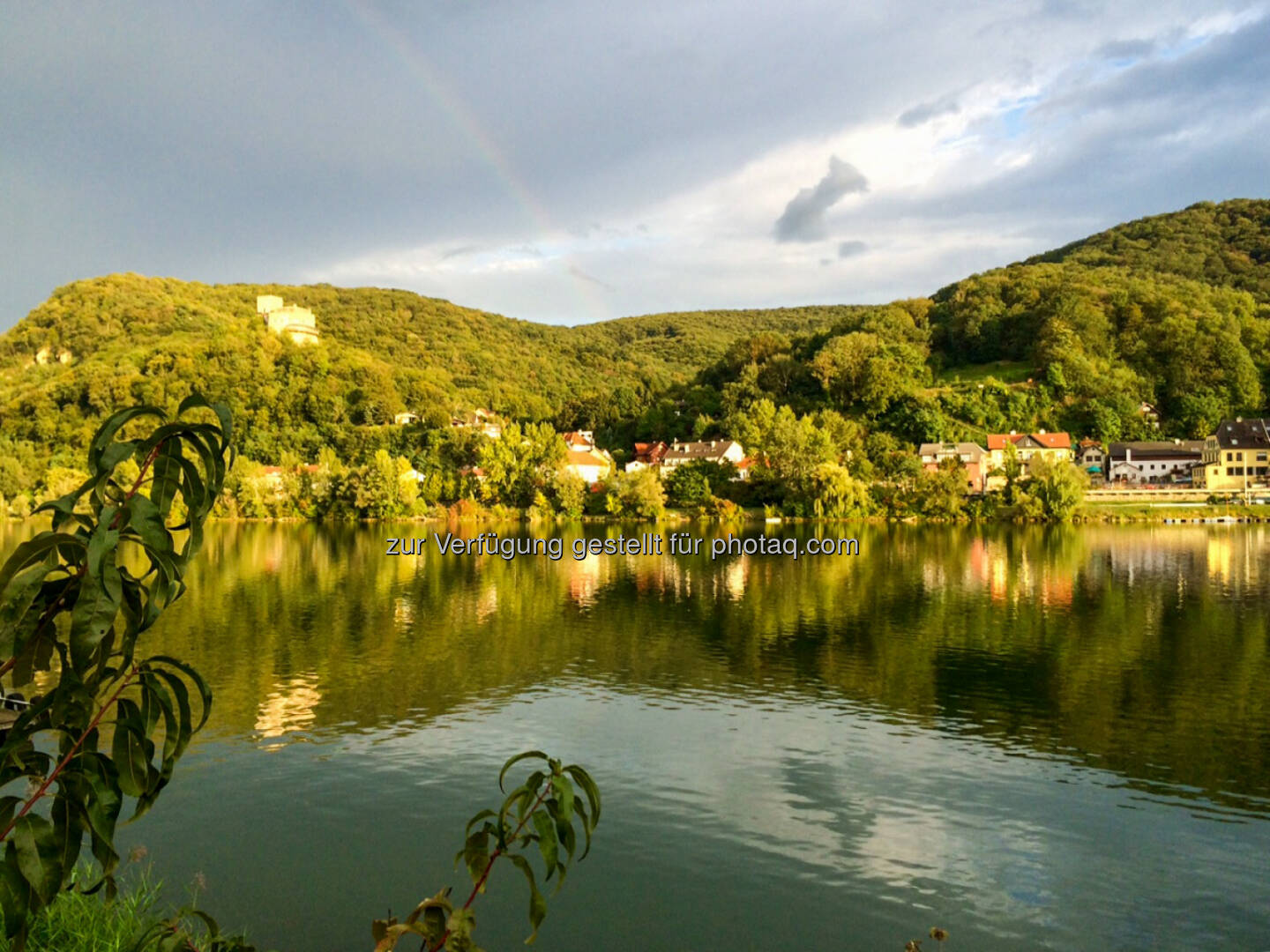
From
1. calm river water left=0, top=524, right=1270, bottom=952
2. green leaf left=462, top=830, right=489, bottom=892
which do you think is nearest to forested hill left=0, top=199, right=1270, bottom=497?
calm river water left=0, top=524, right=1270, bottom=952

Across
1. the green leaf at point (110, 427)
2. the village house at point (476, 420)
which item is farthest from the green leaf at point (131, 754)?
the village house at point (476, 420)

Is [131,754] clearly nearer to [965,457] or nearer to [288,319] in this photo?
[965,457]

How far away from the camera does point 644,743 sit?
17.0 m

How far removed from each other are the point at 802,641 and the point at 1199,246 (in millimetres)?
181159

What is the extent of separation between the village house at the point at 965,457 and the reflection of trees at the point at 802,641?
143ft

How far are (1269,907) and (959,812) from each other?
150 inches

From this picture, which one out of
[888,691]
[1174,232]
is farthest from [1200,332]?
[888,691]

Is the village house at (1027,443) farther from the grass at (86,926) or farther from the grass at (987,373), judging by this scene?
the grass at (86,926)

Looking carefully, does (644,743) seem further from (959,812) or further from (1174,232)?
(1174,232)

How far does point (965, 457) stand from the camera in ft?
319

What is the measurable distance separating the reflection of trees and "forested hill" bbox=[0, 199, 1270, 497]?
54.5 metres

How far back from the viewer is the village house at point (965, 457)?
92.1 m

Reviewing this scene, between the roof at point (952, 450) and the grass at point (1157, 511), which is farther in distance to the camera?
the roof at point (952, 450)

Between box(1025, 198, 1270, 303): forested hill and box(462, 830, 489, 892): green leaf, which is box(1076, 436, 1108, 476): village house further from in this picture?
box(462, 830, 489, 892): green leaf
